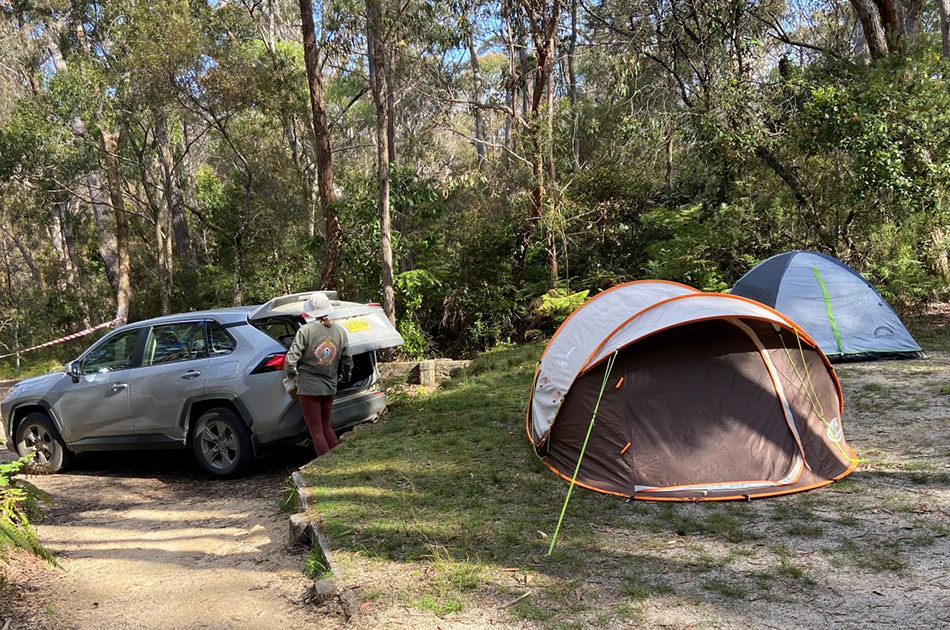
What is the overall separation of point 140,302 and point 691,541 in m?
23.3

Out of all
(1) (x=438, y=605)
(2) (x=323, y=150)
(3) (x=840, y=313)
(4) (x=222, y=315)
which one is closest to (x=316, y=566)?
(1) (x=438, y=605)

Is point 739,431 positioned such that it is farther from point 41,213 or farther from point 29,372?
point 41,213

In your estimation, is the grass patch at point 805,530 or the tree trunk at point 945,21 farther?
the tree trunk at point 945,21

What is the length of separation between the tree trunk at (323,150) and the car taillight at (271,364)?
8.14 metres

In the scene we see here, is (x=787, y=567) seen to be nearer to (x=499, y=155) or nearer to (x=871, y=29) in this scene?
(x=871, y=29)

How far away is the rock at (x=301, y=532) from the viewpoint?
4746mm

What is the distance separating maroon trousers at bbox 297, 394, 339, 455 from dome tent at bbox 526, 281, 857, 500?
2251 mm

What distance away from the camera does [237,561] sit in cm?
469

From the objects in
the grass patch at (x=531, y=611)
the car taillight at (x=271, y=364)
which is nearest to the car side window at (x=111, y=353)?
the car taillight at (x=271, y=364)

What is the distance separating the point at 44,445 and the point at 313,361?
3775 millimetres

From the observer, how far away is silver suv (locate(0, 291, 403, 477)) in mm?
6281

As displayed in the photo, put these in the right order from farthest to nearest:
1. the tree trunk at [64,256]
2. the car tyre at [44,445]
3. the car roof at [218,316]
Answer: the tree trunk at [64,256] → the car tyre at [44,445] → the car roof at [218,316]

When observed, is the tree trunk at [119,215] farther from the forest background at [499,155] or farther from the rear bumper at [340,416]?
the rear bumper at [340,416]

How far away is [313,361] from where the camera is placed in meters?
6.02
